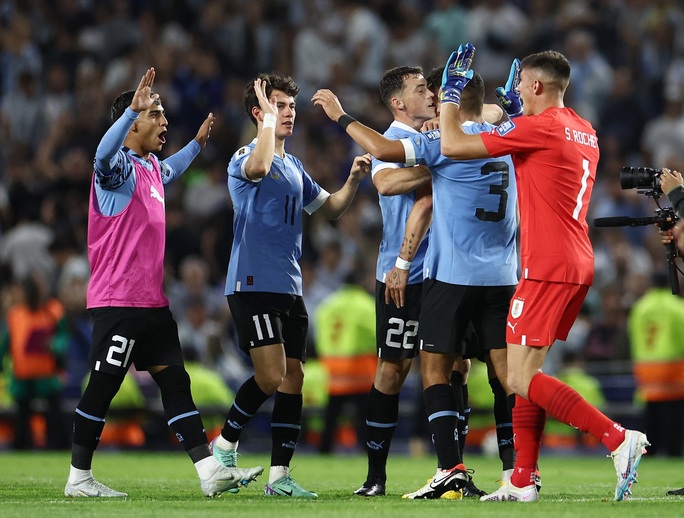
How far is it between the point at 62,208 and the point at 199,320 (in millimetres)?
2770

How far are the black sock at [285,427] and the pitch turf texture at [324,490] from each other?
0.31 m

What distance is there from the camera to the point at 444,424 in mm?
7844

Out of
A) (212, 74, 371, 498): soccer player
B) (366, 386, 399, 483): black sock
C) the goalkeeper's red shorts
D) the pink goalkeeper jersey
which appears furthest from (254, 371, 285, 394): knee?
the goalkeeper's red shorts

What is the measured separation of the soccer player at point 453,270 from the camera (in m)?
7.85

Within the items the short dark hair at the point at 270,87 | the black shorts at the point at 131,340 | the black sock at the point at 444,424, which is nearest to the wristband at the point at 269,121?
the short dark hair at the point at 270,87

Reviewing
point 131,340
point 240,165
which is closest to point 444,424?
point 131,340

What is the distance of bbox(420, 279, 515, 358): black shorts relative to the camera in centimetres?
784

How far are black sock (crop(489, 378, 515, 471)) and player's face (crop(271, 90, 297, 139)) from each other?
7.34 feet

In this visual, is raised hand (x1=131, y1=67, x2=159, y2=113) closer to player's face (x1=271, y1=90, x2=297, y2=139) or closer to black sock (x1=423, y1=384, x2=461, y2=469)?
player's face (x1=271, y1=90, x2=297, y2=139)

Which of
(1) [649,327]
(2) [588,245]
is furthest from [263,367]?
(1) [649,327]

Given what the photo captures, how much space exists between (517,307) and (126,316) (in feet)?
8.42

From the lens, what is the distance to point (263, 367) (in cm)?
844

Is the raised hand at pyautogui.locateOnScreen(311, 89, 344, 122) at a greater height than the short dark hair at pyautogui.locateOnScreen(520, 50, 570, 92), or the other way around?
the short dark hair at pyautogui.locateOnScreen(520, 50, 570, 92)

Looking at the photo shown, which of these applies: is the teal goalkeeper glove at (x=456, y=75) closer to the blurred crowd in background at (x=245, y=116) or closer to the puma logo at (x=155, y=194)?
the puma logo at (x=155, y=194)
